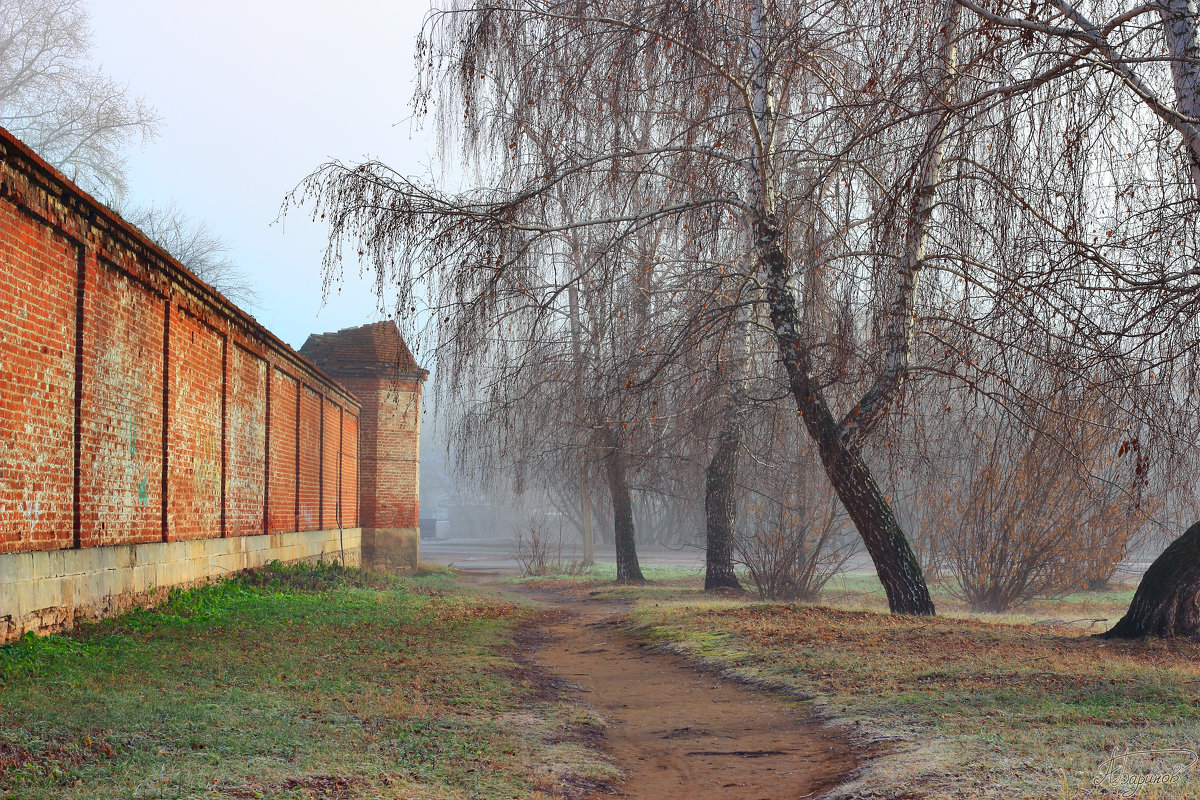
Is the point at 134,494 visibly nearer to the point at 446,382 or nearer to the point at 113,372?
the point at 113,372

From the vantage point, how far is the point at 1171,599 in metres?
9.37

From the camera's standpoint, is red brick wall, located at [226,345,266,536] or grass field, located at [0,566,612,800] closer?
grass field, located at [0,566,612,800]

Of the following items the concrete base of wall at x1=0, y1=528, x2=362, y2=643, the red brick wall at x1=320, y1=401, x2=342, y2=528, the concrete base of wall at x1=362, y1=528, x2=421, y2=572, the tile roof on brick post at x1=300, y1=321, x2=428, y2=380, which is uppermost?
the tile roof on brick post at x1=300, y1=321, x2=428, y2=380

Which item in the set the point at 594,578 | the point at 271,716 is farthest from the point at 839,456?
the point at 594,578

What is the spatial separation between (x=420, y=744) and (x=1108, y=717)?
423 cm

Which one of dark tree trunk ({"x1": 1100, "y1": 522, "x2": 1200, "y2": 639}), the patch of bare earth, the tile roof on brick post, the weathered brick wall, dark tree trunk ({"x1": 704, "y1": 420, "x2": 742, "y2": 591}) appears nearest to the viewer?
the patch of bare earth

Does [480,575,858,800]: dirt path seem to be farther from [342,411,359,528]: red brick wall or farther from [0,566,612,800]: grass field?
[342,411,359,528]: red brick wall

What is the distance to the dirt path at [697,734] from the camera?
5.31 meters

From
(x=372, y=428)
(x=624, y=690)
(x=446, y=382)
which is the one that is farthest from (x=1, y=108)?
(x=624, y=690)

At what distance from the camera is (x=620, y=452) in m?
17.2

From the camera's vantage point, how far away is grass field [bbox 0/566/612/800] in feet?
14.4

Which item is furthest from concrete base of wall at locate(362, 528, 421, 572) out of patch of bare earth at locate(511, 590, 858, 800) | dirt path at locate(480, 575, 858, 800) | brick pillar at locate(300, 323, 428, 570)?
dirt path at locate(480, 575, 858, 800)

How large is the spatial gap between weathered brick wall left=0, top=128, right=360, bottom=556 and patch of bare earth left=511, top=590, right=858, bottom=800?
4630mm

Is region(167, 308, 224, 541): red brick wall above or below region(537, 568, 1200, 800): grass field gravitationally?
above
